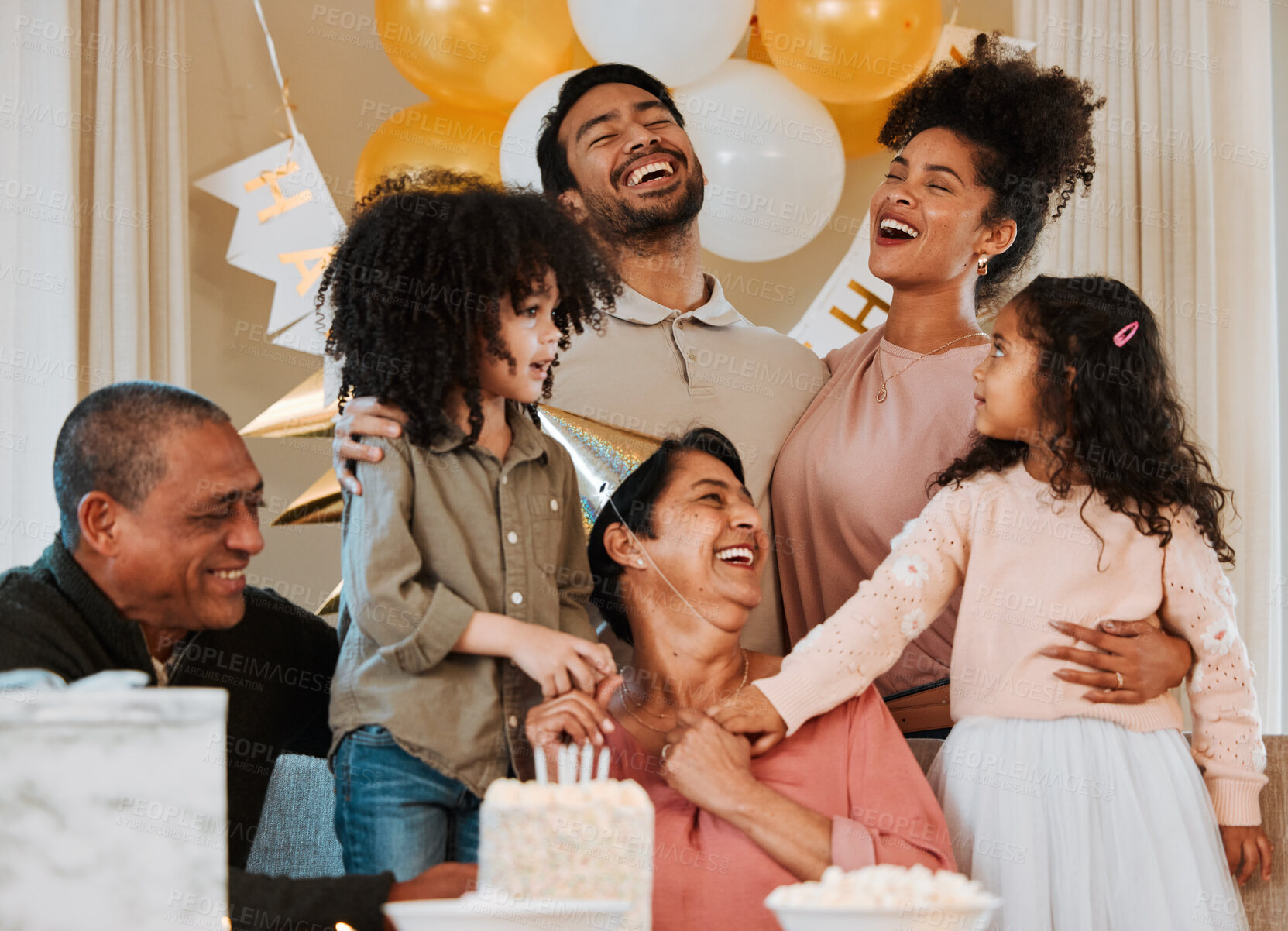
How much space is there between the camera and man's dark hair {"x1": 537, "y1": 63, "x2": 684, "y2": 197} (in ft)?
7.22

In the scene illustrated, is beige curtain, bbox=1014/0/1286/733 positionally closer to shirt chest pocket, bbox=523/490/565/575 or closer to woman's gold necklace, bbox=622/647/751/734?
woman's gold necklace, bbox=622/647/751/734

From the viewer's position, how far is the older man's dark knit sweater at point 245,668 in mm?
1299

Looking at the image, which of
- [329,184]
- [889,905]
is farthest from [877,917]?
[329,184]

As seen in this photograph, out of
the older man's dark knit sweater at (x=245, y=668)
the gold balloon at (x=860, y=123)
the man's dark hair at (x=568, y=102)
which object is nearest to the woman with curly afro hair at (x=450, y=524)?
the older man's dark knit sweater at (x=245, y=668)

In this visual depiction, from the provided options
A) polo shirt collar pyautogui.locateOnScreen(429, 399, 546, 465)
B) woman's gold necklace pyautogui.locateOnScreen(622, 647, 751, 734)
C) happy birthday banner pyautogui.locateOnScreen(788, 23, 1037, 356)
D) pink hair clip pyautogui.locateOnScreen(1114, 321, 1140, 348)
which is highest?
happy birthday banner pyautogui.locateOnScreen(788, 23, 1037, 356)

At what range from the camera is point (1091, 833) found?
1.54 meters

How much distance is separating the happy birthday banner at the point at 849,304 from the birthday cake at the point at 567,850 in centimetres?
171

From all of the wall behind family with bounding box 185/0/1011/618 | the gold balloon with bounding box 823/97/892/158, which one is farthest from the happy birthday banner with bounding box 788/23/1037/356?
the wall behind family with bounding box 185/0/1011/618

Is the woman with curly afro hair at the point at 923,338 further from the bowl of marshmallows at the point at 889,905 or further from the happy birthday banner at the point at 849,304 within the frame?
the bowl of marshmallows at the point at 889,905

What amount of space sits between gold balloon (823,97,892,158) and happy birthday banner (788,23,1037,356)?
17cm

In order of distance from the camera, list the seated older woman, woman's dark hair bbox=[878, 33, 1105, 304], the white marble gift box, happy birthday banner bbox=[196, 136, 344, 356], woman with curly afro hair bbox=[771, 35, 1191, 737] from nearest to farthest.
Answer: the white marble gift box
the seated older woman
woman with curly afro hair bbox=[771, 35, 1191, 737]
woman's dark hair bbox=[878, 33, 1105, 304]
happy birthday banner bbox=[196, 136, 344, 356]

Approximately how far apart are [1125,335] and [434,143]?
1495 millimetres

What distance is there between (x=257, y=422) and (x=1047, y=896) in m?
1.79

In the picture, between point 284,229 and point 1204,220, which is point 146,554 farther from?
point 1204,220
